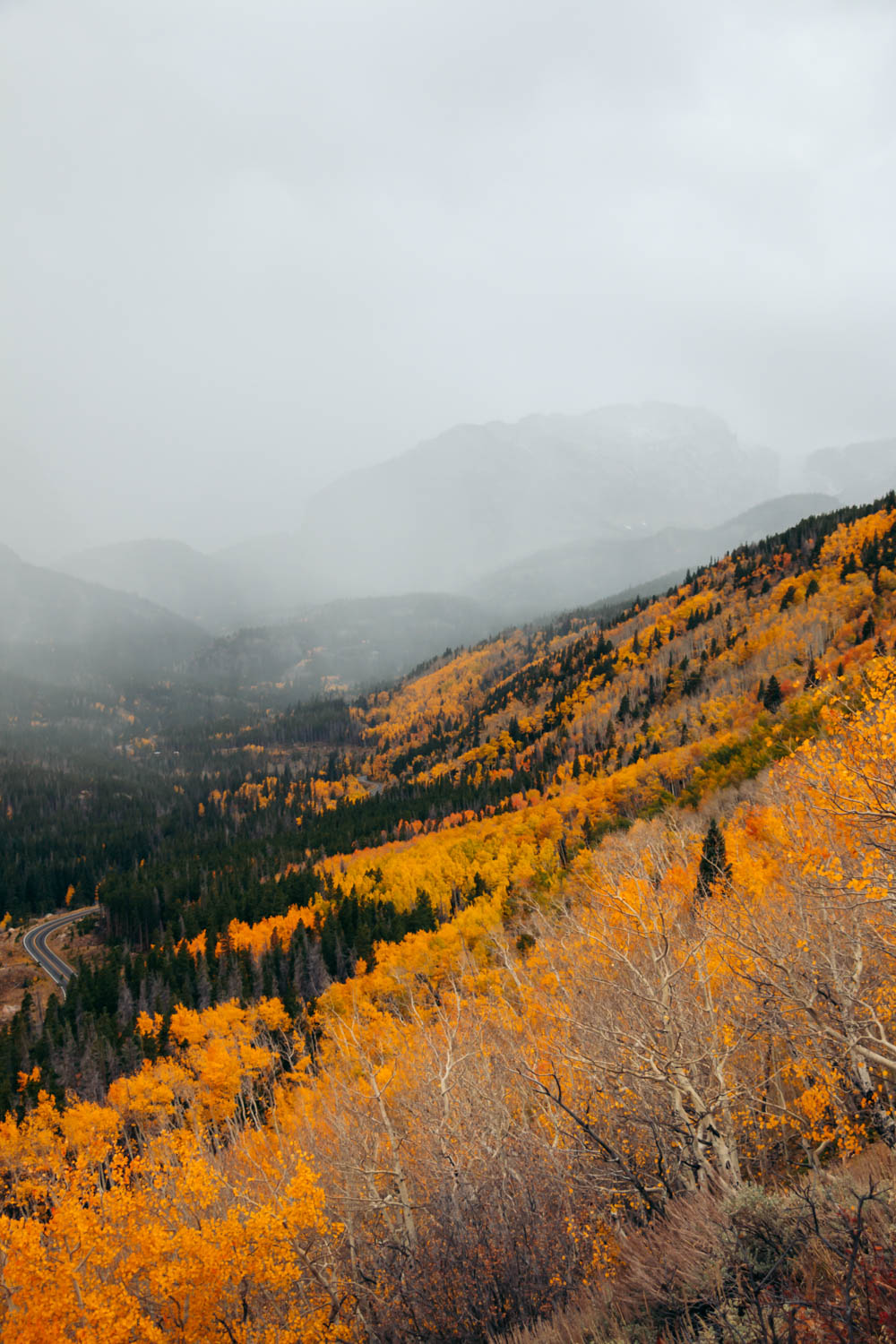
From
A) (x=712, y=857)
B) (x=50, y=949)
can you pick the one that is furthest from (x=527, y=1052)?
(x=50, y=949)

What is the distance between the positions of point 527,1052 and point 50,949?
370 ft

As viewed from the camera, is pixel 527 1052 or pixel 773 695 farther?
pixel 773 695

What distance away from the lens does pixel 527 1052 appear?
26.1 metres

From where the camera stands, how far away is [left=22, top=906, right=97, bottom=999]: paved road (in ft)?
299

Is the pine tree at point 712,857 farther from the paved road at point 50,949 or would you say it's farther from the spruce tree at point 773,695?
the paved road at point 50,949

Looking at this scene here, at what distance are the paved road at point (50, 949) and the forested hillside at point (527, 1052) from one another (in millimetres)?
5805

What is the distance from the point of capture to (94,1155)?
43.1m

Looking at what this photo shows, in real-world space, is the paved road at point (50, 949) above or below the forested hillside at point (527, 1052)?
below

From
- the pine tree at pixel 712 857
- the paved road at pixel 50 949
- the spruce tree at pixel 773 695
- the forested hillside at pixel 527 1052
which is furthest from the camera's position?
the paved road at pixel 50 949

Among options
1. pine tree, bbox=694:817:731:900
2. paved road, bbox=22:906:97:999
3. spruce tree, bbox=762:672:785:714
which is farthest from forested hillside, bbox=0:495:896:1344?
paved road, bbox=22:906:97:999

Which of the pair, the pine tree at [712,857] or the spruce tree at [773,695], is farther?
the spruce tree at [773,695]

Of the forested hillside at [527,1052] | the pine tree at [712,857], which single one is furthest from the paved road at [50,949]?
the pine tree at [712,857]

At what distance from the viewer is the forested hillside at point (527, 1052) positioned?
10.7 metres

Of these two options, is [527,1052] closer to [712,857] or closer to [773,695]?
[712,857]
